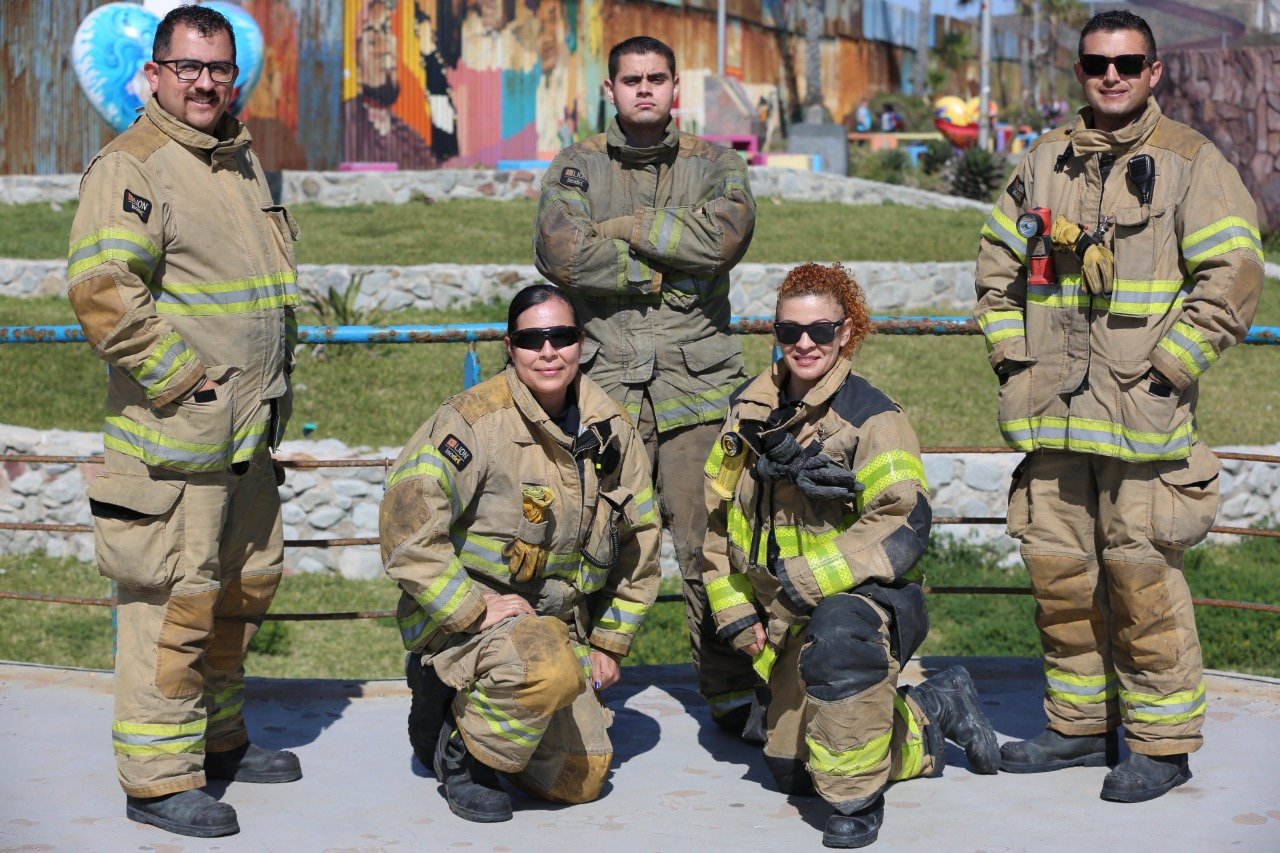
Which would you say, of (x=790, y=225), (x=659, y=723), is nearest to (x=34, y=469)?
(x=659, y=723)

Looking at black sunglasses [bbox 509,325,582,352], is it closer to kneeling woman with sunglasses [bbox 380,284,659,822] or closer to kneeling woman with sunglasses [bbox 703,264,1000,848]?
kneeling woman with sunglasses [bbox 380,284,659,822]

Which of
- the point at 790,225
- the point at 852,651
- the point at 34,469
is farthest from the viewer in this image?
the point at 790,225

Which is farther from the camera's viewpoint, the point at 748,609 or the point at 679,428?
the point at 679,428

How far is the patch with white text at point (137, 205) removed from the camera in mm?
4277

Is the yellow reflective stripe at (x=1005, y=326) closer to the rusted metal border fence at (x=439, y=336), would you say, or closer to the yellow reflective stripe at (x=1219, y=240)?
the yellow reflective stripe at (x=1219, y=240)

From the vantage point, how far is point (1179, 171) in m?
4.50

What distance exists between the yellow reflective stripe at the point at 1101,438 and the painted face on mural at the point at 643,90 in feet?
4.75

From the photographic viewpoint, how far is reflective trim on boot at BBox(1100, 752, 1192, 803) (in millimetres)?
4523

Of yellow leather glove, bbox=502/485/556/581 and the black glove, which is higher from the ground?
the black glove

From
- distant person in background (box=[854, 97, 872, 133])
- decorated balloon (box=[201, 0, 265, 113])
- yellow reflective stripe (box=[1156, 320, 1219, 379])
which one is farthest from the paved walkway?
distant person in background (box=[854, 97, 872, 133])

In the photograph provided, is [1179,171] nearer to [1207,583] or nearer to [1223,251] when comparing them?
[1223,251]

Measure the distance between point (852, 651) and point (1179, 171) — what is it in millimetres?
1610

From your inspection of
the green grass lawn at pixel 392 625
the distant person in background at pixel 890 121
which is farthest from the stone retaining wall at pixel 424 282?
the distant person in background at pixel 890 121

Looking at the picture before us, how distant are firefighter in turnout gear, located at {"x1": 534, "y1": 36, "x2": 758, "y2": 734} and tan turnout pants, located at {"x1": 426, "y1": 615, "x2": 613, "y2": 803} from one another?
2.48 ft
